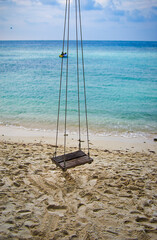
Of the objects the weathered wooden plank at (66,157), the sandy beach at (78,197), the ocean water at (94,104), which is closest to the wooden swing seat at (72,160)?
the weathered wooden plank at (66,157)

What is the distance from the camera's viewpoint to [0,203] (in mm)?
3230

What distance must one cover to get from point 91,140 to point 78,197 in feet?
12.0

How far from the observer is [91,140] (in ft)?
23.3

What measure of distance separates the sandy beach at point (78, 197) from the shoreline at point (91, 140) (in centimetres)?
85

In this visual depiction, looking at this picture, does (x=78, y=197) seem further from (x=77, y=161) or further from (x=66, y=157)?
(x=66, y=157)

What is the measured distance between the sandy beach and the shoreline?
2.80ft

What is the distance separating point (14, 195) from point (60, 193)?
840mm

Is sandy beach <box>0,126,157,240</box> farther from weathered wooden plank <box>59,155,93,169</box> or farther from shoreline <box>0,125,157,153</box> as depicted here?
shoreline <box>0,125,157,153</box>

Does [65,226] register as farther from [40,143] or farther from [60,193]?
[40,143]

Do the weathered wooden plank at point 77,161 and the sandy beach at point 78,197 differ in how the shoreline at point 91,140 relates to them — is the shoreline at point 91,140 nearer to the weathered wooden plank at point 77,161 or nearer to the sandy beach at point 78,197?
the sandy beach at point 78,197

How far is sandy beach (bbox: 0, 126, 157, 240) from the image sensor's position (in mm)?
2785

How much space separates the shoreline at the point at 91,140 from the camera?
652cm

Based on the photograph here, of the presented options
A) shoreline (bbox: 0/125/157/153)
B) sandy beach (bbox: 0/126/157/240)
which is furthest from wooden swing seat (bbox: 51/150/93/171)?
shoreline (bbox: 0/125/157/153)

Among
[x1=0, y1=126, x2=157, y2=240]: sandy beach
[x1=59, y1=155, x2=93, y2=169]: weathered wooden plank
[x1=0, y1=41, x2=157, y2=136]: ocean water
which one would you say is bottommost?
[x1=0, y1=126, x2=157, y2=240]: sandy beach
